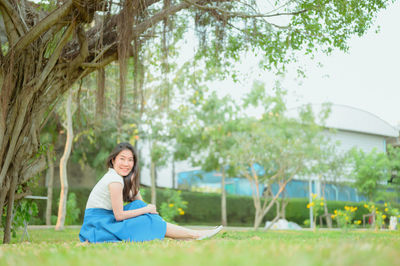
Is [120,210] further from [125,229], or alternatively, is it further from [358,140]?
[358,140]

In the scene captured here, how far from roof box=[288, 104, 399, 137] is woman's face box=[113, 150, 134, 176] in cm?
1929

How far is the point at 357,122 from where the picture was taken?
24000mm

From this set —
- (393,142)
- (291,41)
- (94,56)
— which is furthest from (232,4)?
(393,142)

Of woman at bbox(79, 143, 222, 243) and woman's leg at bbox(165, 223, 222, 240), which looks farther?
woman's leg at bbox(165, 223, 222, 240)

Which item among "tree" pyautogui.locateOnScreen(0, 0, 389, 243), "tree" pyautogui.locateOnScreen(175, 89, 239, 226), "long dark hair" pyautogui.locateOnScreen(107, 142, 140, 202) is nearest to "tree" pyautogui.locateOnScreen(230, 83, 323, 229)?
"tree" pyautogui.locateOnScreen(175, 89, 239, 226)

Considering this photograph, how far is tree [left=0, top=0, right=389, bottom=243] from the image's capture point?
470 cm

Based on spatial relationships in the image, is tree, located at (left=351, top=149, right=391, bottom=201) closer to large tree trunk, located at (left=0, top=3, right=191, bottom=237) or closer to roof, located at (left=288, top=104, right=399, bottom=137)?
roof, located at (left=288, top=104, right=399, bottom=137)

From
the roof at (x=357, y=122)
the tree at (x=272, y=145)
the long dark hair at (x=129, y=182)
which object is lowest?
the long dark hair at (x=129, y=182)

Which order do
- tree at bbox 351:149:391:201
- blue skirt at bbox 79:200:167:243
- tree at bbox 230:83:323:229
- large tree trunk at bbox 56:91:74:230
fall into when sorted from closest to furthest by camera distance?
1. blue skirt at bbox 79:200:167:243
2. large tree trunk at bbox 56:91:74:230
3. tree at bbox 230:83:323:229
4. tree at bbox 351:149:391:201

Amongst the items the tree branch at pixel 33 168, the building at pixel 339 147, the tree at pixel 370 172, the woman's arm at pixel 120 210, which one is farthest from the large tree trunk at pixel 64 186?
the tree at pixel 370 172

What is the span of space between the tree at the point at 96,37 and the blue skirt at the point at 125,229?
4.57ft

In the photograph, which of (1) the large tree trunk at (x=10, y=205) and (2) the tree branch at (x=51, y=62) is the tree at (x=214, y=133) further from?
(2) the tree branch at (x=51, y=62)

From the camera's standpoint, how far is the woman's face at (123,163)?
4.47 m

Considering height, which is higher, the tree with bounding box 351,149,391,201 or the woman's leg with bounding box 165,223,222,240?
the tree with bounding box 351,149,391,201
